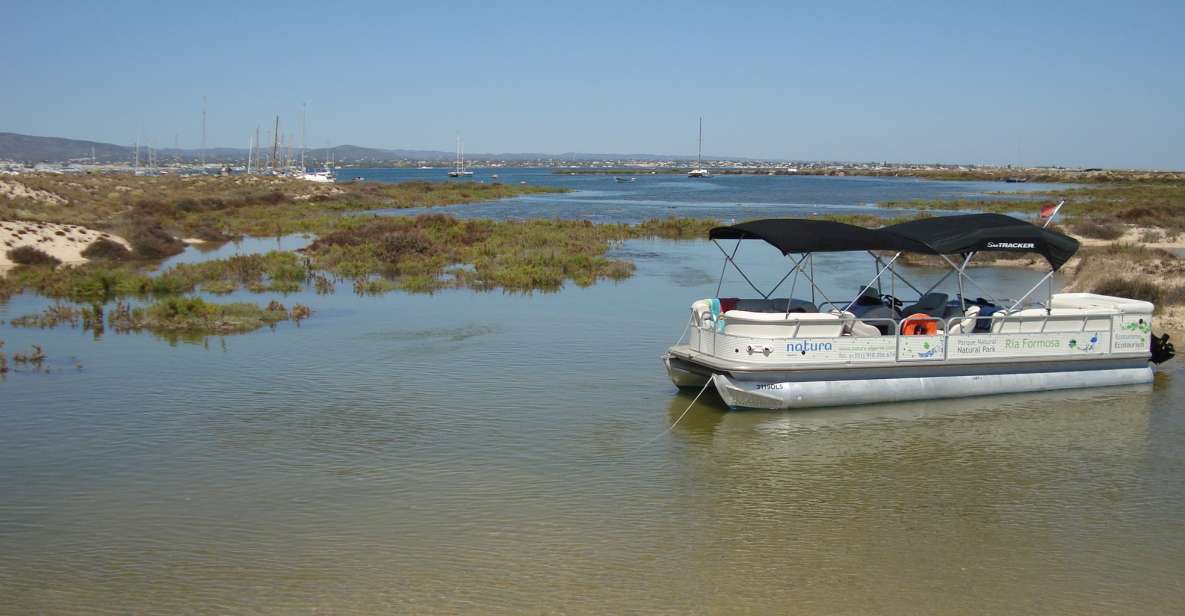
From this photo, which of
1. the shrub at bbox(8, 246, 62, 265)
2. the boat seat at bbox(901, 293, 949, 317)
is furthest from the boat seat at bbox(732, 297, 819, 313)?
the shrub at bbox(8, 246, 62, 265)

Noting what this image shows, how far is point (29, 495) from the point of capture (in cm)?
1152

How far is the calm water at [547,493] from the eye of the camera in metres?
9.11

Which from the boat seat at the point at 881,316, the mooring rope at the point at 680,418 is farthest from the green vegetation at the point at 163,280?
the boat seat at the point at 881,316

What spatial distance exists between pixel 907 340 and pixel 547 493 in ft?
21.8

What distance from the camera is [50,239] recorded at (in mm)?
35781

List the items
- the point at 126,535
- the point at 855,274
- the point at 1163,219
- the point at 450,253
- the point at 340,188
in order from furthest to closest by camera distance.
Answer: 1. the point at 340,188
2. the point at 1163,219
3. the point at 450,253
4. the point at 855,274
5. the point at 126,535

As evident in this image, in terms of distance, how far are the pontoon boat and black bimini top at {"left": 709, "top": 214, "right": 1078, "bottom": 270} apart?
0.07 ft

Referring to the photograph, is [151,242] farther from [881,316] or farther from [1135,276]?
[1135,276]

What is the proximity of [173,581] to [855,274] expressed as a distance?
27666 mm

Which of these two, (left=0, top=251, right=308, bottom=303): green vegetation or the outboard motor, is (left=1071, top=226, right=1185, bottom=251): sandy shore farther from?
(left=0, top=251, right=308, bottom=303): green vegetation

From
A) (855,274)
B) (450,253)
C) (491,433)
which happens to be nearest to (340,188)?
(450,253)

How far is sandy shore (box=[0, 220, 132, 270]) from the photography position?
3406 centimetres

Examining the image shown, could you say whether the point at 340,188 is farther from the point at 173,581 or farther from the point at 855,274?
the point at 173,581

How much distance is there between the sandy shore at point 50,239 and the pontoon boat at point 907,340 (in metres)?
26.6
